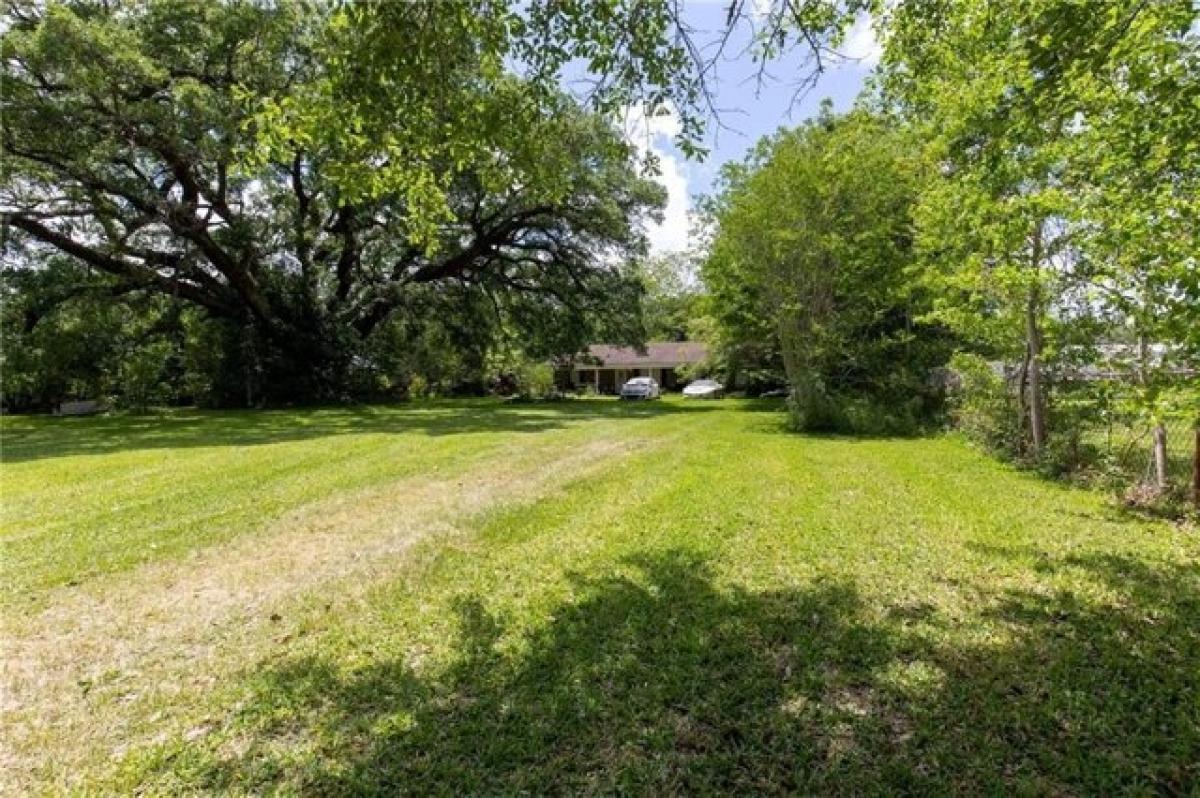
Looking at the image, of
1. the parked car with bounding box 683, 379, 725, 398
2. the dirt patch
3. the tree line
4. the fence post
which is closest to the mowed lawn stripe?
the dirt patch

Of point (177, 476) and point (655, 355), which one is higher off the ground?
point (655, 355)

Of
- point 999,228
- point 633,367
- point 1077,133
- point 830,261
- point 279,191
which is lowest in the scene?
point 633,367

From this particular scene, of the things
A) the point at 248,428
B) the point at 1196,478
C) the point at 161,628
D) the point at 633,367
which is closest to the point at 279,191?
the point at 248,428

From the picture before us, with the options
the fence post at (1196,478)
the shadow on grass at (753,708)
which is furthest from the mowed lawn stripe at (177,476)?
the fence post at (1196,478)

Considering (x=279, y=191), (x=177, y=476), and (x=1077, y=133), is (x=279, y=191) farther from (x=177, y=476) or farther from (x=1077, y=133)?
(x=1077, y=133)

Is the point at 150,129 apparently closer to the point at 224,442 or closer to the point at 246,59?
the point at 246,59

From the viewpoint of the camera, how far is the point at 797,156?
1442cm

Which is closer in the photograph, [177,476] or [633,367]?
[177,476]

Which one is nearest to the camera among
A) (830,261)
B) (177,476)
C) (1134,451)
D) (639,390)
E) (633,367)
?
(1134,451)

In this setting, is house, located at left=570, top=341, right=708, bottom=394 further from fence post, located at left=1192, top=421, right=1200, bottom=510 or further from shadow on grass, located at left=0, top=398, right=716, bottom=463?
fence post, located at left=1192, top=421, right=1200, bottom=510

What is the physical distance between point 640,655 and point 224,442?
429 inches

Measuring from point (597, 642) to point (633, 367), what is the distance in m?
42.7

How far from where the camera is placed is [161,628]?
378 centimetres

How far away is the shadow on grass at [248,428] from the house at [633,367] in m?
25.3
